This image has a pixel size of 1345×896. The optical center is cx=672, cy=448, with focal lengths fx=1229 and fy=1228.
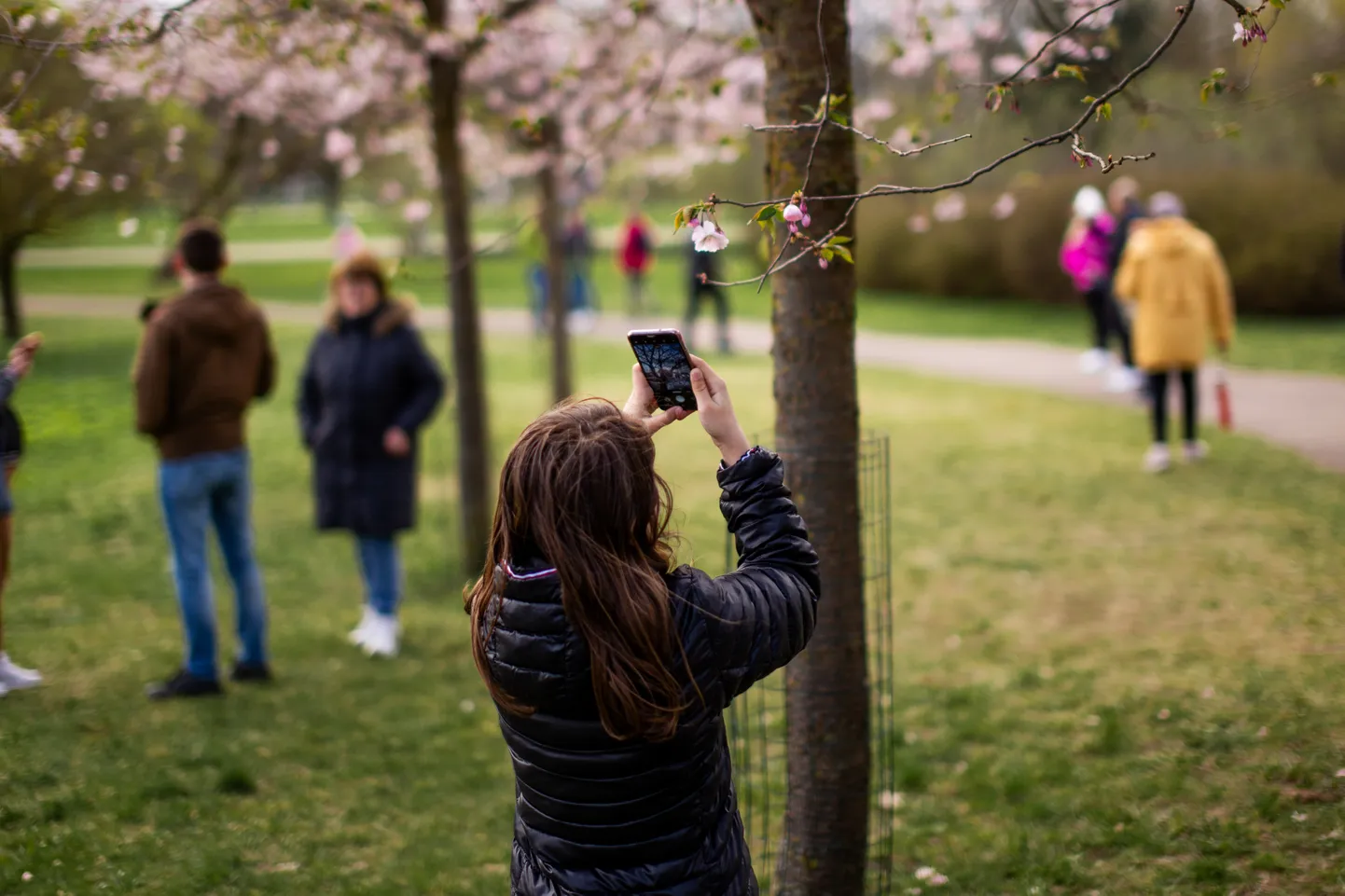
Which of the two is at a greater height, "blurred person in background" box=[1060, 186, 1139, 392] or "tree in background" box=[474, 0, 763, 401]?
"tree in background" box=[474, 0, 763, 401]

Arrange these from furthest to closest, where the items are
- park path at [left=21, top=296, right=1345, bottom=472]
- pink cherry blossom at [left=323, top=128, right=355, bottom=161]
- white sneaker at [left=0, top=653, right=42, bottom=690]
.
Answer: park path at [left=21, top=296, right=1345, bottom=472] < pink cherry blossom at [left=323, top=128, right=355, bottom=161] < white sneaker at [left=0, top=653, right=42, bottom=690]

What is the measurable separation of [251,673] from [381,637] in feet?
2.39

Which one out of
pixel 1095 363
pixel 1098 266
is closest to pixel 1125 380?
pixel 1098 266

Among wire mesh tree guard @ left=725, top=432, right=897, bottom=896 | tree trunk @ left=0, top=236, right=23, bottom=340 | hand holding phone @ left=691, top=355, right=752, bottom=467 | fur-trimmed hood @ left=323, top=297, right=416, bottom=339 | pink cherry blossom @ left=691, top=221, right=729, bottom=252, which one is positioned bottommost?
wire mesh tree guard @ left=725, top=432, right=897, bottom=896

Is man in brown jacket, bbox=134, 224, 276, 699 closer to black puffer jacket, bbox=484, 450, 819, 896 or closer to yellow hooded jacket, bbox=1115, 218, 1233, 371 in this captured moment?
black puffer jacket, bbox=484, 450, 819, 896

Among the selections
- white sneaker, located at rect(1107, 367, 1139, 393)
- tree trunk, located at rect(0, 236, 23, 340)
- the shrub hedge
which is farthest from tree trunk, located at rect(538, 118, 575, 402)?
tree trunk, located at rect(0, 236, 23, 340)

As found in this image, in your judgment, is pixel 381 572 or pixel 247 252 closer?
pixel 381 572

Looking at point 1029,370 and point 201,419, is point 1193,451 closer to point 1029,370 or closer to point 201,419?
point 1029,370

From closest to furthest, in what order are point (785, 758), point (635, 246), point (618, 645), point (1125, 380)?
point (618, 645), point (785, 758), point (1125, 380), point (635, 246)

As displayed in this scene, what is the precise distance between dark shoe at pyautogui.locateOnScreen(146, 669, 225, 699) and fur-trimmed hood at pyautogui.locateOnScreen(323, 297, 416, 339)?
5.80 ft

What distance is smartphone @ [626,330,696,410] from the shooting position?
86.4 inches

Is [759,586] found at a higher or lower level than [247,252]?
lower

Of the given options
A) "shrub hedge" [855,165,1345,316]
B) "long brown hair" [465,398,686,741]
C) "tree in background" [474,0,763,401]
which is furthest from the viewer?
"shrub hedge" [855,165,1345,316]

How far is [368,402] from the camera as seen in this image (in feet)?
19.5
